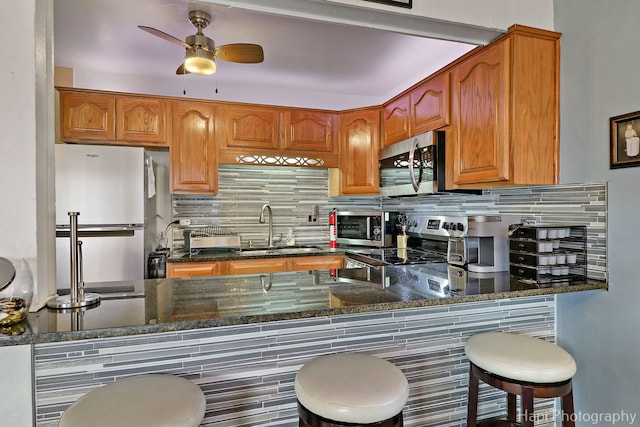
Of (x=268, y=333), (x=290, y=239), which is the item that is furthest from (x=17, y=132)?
(x=290, y=239)

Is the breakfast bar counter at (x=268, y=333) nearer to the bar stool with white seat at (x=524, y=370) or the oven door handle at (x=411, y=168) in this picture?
the bar stool with white seat at (x=524, y=370)

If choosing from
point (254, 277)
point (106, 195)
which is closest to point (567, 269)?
point (254, 277)

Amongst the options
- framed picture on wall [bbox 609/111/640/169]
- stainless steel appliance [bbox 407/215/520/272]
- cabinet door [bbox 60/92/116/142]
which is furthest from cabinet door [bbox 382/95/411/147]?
cabinet door [bbox 60/92/116/142]

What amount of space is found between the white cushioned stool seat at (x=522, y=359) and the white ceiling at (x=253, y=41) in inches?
71.6

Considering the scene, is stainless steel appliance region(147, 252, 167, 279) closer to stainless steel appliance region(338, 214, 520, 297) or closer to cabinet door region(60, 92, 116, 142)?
cabinet door region(60, 92, 116, 142)

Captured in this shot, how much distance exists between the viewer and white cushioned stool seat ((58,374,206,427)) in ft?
2.92

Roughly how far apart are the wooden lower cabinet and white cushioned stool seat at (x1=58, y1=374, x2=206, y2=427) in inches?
72.0

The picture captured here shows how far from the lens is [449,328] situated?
5.30 ft

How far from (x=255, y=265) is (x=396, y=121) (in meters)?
1.75

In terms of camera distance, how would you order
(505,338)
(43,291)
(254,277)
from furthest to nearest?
(254,277) < (505,338) < (43,291)

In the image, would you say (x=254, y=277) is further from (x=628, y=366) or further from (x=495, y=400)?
(x=628, y=366)

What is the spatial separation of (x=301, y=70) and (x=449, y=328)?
258cm

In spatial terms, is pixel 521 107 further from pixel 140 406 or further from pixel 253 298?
pixel 140 406

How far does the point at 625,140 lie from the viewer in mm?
1519
